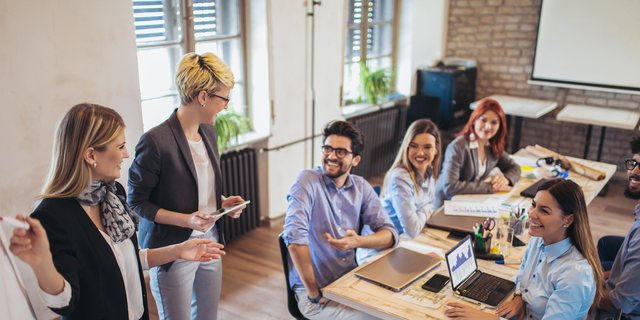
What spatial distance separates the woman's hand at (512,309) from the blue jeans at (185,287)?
122cm

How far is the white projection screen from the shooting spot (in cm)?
525

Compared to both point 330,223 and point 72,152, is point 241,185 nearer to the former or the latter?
point 330,223

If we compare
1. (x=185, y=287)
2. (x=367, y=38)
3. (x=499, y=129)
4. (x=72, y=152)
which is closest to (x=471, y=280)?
(x=185, y=287)

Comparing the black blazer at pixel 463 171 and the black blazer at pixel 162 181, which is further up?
the black blazer at pixel 162 181

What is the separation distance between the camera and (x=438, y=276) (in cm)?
212

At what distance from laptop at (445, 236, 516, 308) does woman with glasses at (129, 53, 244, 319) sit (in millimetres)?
976

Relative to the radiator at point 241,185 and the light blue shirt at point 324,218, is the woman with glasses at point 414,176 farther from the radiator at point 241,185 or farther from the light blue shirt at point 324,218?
the radiator at point 241,185

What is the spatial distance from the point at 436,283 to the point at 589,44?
4.67m

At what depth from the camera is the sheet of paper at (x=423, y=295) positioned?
6.31 feet

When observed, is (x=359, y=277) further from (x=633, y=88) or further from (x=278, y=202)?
(x=633, y=88)

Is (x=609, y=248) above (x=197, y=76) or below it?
below

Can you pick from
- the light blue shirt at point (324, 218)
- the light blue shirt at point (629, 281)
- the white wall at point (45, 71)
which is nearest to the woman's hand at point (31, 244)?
the light blue shirt at point (324, 218)

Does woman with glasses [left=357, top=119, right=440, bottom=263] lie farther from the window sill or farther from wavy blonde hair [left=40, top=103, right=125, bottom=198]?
the window sill

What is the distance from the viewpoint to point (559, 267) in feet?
6.04
